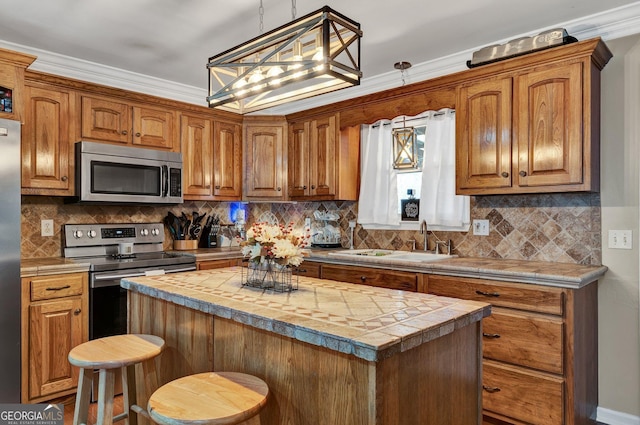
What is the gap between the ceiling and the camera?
258cm

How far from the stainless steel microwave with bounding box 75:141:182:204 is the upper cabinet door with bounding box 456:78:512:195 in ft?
7.85

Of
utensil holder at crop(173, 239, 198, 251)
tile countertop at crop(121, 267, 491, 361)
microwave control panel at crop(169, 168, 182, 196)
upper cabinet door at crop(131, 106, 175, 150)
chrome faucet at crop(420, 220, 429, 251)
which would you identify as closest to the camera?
tile countertop at crop(121, 267, 491, 361)

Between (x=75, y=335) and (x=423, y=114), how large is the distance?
311cm

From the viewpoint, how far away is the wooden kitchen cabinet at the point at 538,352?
2322mm

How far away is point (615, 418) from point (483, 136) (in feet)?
6.34

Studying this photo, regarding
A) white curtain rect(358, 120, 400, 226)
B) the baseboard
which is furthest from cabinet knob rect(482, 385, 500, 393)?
white curtain rect(358, 120, 400, 226)

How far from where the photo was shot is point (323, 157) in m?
4.04

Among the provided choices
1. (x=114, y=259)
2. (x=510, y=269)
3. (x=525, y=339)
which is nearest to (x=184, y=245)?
(x=114, y=259)

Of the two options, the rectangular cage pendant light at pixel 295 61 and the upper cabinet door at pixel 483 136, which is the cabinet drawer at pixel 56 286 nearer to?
the rectangular cage pendant light at pixel 295 61

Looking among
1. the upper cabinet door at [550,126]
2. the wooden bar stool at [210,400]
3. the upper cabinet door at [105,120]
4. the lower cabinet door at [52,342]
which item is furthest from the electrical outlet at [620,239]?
the upper cabinet door at [105,120]

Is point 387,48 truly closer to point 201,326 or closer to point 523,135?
point 523,135

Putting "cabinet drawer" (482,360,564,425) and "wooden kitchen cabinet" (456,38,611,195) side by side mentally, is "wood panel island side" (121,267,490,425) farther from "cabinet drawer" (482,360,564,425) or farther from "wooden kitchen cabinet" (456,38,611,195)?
"wooden kitchen cabinet" (456,38,611,195)

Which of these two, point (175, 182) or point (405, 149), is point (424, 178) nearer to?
point (405, 149)

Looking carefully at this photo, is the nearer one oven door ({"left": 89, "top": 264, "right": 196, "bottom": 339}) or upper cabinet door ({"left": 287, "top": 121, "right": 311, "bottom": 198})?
oven door ({"left": 89, "top": 264, "right": 196, "bottom": 339})
